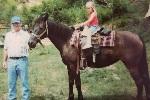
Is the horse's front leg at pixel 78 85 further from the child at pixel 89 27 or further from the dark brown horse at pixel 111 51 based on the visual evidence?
the child at pixel 89 27

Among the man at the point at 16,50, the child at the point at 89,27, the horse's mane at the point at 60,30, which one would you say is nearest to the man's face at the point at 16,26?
the man at the point at 16,50

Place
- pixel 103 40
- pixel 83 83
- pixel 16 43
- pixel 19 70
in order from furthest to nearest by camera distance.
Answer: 1. pixel 83 83
2. pixel 103 40
3. pixel 19 70
4. pixel 16 43

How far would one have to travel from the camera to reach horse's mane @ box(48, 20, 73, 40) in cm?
898

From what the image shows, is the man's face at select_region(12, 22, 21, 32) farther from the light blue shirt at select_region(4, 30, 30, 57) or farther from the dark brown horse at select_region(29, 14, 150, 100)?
the dark brown horse at select_region(29, 14, 150, 100)

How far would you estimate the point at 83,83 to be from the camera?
10578 mm

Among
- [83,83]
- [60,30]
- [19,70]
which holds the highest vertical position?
[60,30]

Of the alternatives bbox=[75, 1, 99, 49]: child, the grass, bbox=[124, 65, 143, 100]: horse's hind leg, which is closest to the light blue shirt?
bbox=[75, 1, 99, 49]: child

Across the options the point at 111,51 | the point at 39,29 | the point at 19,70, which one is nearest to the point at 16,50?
the point at 19,70

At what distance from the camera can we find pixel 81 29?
9055mm

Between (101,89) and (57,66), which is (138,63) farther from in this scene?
(57,66)

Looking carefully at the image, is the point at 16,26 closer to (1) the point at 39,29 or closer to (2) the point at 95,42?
(1) the point at 39,29

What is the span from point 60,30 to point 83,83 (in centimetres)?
209

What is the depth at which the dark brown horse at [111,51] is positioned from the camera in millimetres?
8805

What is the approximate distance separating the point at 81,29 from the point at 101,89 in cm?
180
